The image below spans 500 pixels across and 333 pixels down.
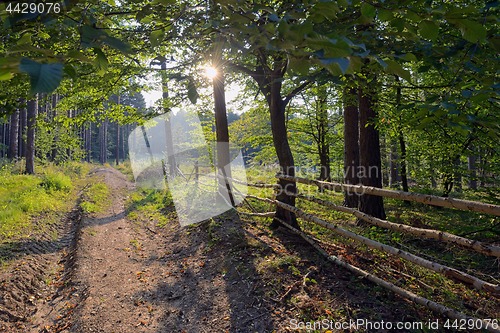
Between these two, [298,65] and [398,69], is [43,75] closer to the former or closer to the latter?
[298,65]

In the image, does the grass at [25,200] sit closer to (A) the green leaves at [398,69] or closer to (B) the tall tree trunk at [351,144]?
(A) the green leaves at [398,69]

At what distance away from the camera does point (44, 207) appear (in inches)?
308

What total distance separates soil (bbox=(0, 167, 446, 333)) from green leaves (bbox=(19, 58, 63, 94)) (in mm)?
3276

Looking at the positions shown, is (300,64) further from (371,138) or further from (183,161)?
(183,161)

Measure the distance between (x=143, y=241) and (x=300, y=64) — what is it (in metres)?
6.81

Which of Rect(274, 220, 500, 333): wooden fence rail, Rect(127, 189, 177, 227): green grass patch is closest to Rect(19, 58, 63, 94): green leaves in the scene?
Rect(274, 220, 500, 333): wooden fence rail

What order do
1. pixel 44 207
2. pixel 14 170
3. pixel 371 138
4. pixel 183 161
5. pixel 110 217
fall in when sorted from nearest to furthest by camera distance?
1. pixel 371 138
2. pixel 44 207
3. pixel 110 217
4. pixel 14 170
5. pixel 183 161

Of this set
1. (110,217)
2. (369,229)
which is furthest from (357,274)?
(110,217)

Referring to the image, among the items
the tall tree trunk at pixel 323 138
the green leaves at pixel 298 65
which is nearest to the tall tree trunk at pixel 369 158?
Answer: the green leaves at pixel 298 65

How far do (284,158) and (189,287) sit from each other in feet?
10.7

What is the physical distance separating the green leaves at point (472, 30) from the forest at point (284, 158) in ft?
0.03

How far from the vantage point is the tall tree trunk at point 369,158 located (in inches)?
242

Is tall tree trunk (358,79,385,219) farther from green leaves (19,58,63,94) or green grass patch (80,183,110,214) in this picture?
green grass patch (80,183,110,214)

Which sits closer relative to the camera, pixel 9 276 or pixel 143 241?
pixel 9 276
